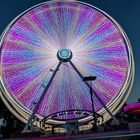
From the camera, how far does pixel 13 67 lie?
22.0 m

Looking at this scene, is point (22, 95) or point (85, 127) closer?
point (22, 95)

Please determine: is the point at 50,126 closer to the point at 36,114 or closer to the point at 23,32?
the point at 36,114

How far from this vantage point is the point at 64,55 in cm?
2498

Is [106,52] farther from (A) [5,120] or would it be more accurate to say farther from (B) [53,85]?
(A) [5,120]

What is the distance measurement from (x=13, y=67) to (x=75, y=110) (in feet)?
24.5

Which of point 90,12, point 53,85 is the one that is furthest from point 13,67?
point 90,12

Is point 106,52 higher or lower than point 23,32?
lower

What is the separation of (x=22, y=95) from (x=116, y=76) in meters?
8.72

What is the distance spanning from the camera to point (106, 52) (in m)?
23.6

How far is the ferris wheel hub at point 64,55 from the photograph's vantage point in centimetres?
2498

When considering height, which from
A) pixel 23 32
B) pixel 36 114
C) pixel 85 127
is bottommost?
pixel 85 127

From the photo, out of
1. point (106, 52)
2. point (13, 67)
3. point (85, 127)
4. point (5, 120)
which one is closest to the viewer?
point (13, 67)

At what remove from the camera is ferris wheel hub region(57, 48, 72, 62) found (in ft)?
82.0

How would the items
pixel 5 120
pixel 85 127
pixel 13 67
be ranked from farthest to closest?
pixel 5 120
pixel 85 127
pixel 13 67
